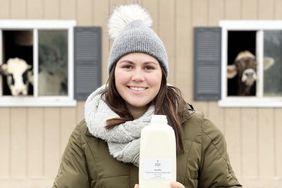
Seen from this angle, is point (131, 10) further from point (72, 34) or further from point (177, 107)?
point (72, 34)

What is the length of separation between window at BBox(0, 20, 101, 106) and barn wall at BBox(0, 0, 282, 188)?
10 cm

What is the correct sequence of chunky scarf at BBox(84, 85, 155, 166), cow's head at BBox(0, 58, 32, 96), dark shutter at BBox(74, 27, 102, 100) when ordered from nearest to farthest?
chunky scarf at BBox(84, 85, 155, 166) → dark shutter at BBox(74, 27, 102, 100) → cow's head at BBox(0, 58, 32, 96)

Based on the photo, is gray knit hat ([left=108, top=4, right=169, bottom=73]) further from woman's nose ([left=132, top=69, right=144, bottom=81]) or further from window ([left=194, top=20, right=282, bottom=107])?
window ([left=194, top=20, right=282, bottom=107])

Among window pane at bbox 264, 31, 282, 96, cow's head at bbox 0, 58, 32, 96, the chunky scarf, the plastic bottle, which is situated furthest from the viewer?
window pane at bbox 264, 31, 282, 96

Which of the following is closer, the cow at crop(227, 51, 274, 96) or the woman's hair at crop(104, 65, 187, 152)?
the woman's hair at crop(104, 65, 187, 152)

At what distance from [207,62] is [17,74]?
6.66 feet

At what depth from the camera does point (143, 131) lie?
71.2 inches

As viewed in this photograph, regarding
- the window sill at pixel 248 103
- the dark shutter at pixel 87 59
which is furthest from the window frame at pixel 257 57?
the dark shutter at pixel 87 59

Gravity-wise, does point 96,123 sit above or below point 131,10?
below

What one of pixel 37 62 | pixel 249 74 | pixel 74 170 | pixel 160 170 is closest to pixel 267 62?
pixel 249 74

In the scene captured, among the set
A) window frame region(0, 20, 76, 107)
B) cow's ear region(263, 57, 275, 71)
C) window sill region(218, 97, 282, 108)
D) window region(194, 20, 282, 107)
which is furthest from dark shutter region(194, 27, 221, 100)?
window frame region(0, 20, 76, 107)

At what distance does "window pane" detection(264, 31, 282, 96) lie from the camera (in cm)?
689

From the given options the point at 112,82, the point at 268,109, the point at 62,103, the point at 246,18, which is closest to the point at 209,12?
the point at 246,18

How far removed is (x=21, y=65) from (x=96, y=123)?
499cm
